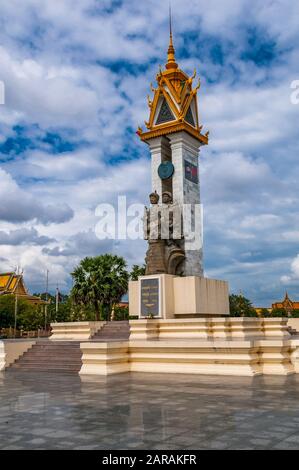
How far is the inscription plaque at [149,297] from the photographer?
22.7m

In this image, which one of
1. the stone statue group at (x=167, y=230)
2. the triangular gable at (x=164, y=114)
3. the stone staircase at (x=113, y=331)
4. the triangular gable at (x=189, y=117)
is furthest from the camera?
the triangular gable at (x=189, y=117)

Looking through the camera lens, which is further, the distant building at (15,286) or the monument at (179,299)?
the distant building at (15,286)

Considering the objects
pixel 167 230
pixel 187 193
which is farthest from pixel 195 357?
pixel 187 193

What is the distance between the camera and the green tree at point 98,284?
34.9 m

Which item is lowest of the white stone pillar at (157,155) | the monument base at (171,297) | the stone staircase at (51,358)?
the stone staircase at (51,358)

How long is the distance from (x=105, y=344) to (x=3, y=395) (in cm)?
425

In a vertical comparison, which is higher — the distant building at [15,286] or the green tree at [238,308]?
the distant building at [15,286]

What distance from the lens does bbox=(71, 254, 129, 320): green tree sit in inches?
1375

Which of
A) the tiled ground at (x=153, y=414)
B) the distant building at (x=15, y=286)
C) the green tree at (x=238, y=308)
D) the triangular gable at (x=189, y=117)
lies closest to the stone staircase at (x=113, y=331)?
the tiled ground at (x=153, y=414)

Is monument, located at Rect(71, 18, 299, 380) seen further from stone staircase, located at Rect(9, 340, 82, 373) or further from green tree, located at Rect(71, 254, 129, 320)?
green tree, located at Rect(71, 254, 129, 320)

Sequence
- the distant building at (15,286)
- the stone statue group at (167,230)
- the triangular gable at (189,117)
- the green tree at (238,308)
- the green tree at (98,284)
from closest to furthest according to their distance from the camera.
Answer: the stone statue group at (167,230) → the triangular gable at (189,117) → the green tree at (98,284) → the green tree at (238,308) → the distant building at (15,286)

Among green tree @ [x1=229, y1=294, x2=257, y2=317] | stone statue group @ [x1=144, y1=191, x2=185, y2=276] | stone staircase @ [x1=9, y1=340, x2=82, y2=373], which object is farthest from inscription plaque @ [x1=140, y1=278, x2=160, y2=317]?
green tree @ [x1=229, y1=294, x2=257, y2=317]

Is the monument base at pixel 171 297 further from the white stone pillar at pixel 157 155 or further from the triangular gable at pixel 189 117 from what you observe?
the triangular gable at pixel 189 117

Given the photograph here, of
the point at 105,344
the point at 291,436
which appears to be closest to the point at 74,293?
the point at 105,344
